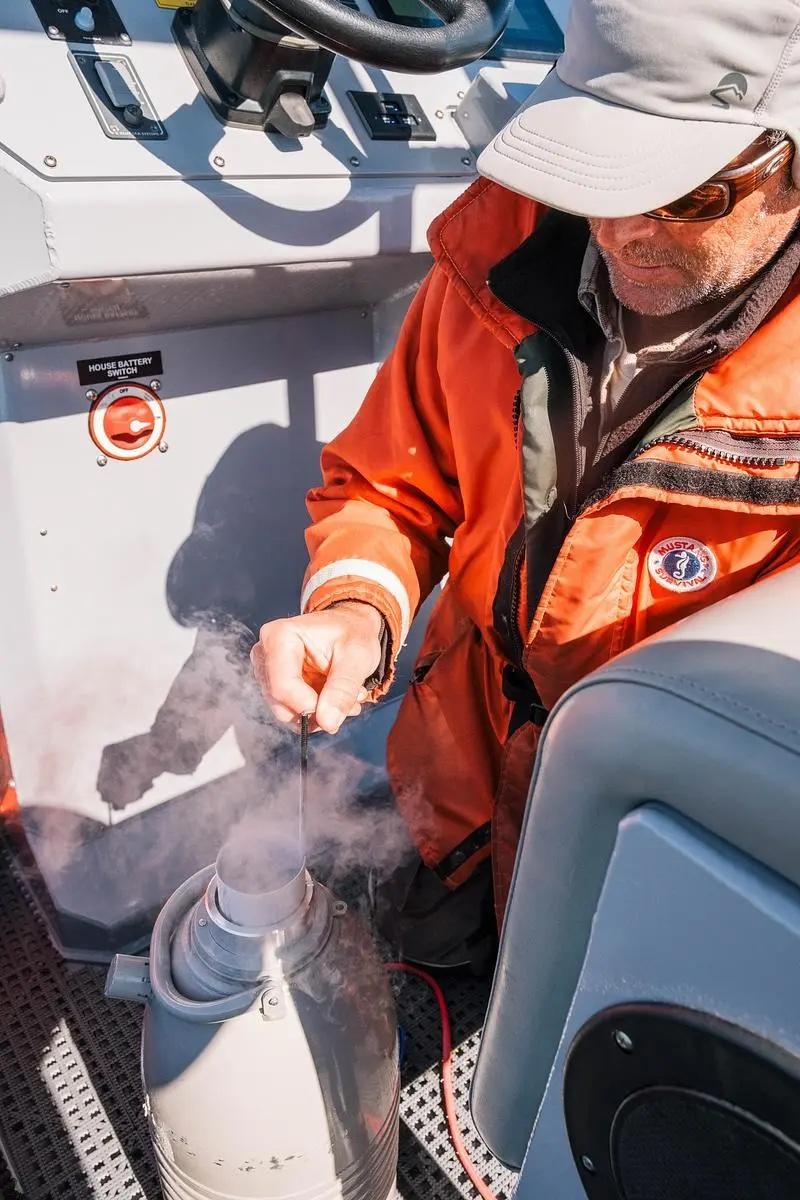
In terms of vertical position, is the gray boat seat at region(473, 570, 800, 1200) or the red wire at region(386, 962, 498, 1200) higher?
the gray boat seat at region(473, 570, 800, 1200)

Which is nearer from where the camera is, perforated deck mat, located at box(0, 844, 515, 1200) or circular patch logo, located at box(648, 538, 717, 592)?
circular patch logo, located at box(648, 538, 717, 592)

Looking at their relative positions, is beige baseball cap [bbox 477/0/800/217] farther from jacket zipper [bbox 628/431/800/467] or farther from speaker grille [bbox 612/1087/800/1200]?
speaker grille [bbox 612/1087/800/1200]

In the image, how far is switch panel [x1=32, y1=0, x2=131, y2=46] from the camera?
116 cm

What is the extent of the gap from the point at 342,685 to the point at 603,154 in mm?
657

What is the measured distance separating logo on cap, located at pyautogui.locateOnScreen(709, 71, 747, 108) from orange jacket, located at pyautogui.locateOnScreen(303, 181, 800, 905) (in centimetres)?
26

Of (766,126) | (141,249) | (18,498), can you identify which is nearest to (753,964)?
(766,126)

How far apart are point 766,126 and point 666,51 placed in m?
0.12

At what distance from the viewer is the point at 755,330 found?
40.5 inches

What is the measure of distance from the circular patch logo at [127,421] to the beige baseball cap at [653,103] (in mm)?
713

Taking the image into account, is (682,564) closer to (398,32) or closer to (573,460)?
(573,460)

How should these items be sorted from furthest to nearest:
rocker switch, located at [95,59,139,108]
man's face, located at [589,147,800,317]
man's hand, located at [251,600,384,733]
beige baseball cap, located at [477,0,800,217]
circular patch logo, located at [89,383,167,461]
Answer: circular patch logo, located at [89,383,167,461], rocker switch, located at [95,59,139,108], man's hand, located at [251,600,384,733], man's face, located at [589,147,800,317], beige baseball cap, located at [477,0,800,217]

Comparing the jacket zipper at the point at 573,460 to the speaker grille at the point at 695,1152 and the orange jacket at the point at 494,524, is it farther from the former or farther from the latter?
the speaker grille at the point at 695,1152

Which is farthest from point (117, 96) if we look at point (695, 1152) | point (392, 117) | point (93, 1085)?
point (93, 1085)

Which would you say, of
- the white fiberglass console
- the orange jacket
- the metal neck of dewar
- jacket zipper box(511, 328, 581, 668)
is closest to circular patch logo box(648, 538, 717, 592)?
the orange jacket
